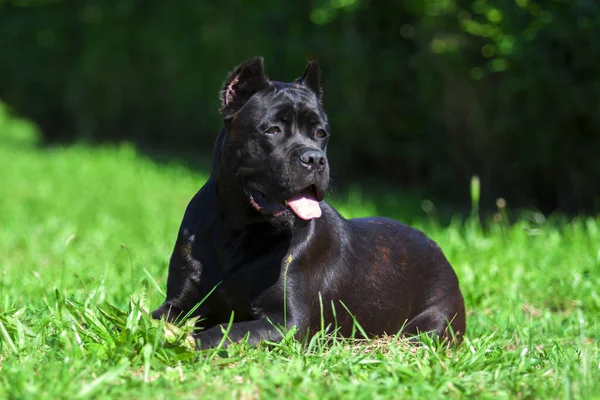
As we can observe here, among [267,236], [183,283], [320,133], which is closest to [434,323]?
[267,236]

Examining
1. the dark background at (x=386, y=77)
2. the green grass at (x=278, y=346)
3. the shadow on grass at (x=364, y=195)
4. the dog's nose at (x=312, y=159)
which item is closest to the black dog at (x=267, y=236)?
the dog's nose at (x=312, y=159)

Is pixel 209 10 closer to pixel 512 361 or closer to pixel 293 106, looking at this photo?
pixel 293 106

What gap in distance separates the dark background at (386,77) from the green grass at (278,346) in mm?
1202

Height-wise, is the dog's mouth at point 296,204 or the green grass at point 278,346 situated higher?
the dog's mouth at point 296,204

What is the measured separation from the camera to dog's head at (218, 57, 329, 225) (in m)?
3.87

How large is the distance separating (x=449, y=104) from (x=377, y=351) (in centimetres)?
752

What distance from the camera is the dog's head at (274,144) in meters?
3.87

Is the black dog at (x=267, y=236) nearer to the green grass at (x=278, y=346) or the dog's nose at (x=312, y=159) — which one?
the dog's nose at (x=312, y=159)

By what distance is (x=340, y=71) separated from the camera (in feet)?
40.6

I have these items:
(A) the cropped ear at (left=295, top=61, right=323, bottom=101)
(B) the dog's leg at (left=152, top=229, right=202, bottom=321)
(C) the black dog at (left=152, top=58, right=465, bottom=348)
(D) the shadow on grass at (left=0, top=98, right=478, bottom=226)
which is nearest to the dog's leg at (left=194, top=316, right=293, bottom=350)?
(C) the black dog at (left=152, top=58, right=465, bottom=348)

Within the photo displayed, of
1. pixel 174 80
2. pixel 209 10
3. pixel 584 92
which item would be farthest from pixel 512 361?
pixel 174 80

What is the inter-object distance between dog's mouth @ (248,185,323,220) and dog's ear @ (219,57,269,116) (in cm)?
48

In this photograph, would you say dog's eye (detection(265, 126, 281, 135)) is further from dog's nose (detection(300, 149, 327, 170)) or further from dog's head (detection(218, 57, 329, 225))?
dog's nose (detection(300, 149, 327, 170))

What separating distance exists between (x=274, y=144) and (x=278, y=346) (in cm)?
95
